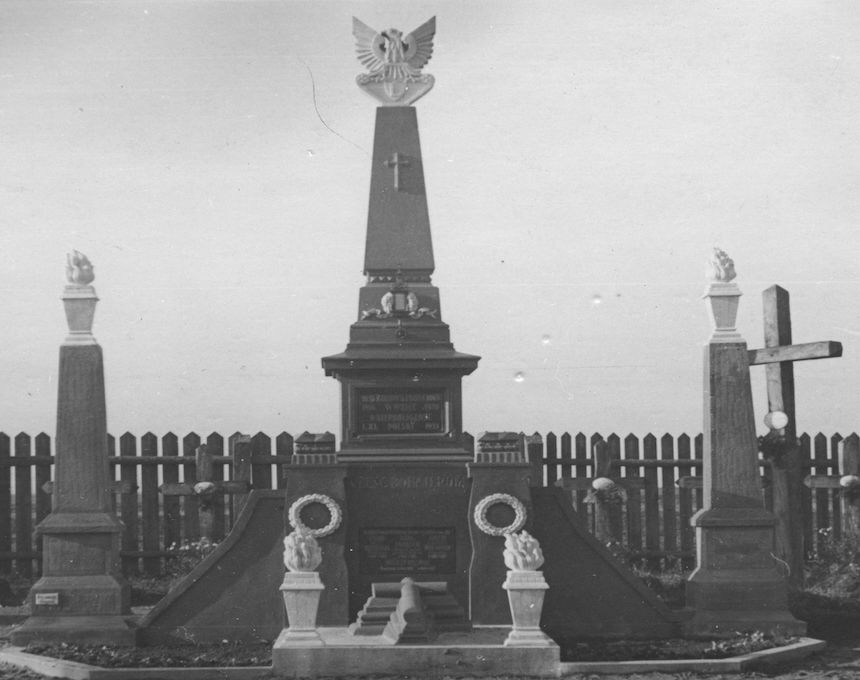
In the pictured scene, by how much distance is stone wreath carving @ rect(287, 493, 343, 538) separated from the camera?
32.7ft

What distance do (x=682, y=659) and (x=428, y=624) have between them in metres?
2.00

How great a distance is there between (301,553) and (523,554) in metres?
1.77

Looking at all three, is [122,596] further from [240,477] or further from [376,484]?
[240,477]

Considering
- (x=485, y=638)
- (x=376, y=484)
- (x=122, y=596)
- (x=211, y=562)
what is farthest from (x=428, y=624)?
(x=122, y=596)

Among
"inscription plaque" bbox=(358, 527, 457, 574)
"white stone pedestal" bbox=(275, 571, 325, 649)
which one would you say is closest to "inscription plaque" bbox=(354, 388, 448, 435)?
"inscription plaque" bbox=(358, 527, 457, 574)

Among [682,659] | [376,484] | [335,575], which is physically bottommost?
[682,659]

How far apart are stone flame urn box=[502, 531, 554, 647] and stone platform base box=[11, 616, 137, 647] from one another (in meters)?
3.29

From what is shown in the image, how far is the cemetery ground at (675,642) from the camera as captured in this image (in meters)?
9.27

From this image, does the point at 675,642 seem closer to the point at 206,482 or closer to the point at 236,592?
the point at 236,592

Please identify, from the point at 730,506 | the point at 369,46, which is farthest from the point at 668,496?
the point at 369,46

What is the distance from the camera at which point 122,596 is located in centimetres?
1037

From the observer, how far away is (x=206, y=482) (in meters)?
13.4

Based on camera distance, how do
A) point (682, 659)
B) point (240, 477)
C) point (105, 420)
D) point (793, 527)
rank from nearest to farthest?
1. point (682, 659)
2. point (105, 420)
3. point (793, 527)
4. point (240, 477)

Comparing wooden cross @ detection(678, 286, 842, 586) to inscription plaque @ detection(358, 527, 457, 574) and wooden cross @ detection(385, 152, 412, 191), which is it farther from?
wooden cross @ detection(385, 152, 412, 191)
